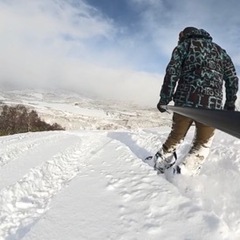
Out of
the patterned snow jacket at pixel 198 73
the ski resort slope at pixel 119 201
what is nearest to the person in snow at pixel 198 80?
the patterned snow jacket at pixel 198 73

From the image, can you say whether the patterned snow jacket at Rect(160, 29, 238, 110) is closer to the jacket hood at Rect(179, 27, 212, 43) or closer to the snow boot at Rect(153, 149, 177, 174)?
the jacket hood at Rect(179, 27, 212, 43)

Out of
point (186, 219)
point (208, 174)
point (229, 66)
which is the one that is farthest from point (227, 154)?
point (186, 219)

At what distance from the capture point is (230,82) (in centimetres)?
468

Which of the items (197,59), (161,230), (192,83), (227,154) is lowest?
(161,230)

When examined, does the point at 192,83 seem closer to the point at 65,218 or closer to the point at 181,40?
the point at 181,40

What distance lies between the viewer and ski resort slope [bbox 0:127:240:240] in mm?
2832

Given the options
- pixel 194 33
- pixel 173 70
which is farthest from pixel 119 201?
pixel 194 33

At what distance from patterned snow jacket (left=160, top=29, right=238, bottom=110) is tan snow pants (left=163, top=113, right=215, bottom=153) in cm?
28

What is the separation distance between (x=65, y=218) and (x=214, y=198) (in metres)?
1.68

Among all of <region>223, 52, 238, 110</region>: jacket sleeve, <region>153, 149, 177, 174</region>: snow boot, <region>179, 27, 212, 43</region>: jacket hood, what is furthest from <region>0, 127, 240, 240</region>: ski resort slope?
<region>179, 27, 212, 43</region>: jacket hood

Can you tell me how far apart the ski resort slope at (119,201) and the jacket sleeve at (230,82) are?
1021 millimetres

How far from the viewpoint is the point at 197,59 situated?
14.5ft

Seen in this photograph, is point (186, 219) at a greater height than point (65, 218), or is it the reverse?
point (186, 219)

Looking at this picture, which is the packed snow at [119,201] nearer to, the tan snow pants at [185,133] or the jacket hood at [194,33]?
the tan snow pants at [185,133]
